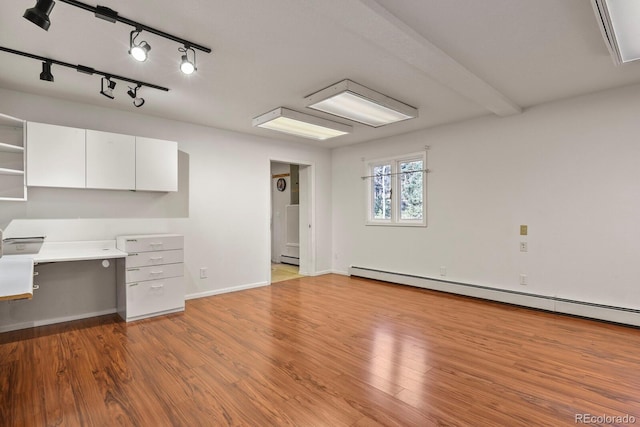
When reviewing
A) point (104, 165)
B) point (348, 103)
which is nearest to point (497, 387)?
point (348, 103)

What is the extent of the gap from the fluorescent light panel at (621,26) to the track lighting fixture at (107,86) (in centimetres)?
361

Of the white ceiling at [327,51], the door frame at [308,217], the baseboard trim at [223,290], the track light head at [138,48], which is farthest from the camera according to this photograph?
the door frame at [308,217]

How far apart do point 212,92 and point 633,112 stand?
429cm

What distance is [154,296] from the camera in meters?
3.69

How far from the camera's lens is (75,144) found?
3.38m

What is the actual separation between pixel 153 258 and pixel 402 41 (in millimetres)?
3319

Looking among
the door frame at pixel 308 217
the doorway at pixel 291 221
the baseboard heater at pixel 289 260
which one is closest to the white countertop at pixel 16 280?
the doorway at pixel 291 221

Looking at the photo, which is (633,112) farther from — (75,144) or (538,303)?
(75,144)

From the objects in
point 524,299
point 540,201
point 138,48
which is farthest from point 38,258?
point 540,201

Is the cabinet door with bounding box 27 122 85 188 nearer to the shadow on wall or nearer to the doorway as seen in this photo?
the shadow on wall

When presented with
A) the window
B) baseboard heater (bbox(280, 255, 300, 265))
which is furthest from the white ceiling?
baseboard heater (bbox(280, 255, 300, 265))

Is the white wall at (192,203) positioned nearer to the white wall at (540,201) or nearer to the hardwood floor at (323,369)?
the hardwood floor at (323,369)

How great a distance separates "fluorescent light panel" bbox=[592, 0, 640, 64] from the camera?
1.88 meters

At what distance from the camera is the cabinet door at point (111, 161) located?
349 cm
